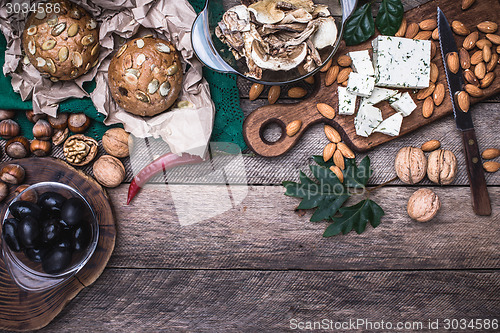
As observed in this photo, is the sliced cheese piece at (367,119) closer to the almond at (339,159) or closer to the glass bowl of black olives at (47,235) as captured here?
the almond at (339,159)

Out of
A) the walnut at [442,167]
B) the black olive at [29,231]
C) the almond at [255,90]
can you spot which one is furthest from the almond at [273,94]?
the black olive at [29,231]

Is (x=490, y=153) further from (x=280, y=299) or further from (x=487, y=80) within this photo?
(x=280, y=299)

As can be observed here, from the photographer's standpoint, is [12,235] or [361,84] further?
[361,84]

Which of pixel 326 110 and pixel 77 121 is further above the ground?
pixel 326 110

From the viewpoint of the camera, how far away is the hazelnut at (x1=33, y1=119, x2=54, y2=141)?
103 cm

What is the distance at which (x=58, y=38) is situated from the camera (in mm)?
949

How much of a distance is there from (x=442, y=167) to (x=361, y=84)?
0.34 m

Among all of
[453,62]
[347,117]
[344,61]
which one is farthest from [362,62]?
[453,62]

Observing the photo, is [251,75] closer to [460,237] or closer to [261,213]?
[261,213]

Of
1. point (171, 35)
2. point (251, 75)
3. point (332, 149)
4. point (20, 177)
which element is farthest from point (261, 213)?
point (20, 177)

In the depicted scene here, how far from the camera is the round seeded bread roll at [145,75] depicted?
3.11 feet

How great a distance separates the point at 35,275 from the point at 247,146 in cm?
67

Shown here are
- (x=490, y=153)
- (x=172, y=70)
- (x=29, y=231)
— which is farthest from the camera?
(x=490, y=153)

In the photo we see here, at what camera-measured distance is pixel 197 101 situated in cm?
105
